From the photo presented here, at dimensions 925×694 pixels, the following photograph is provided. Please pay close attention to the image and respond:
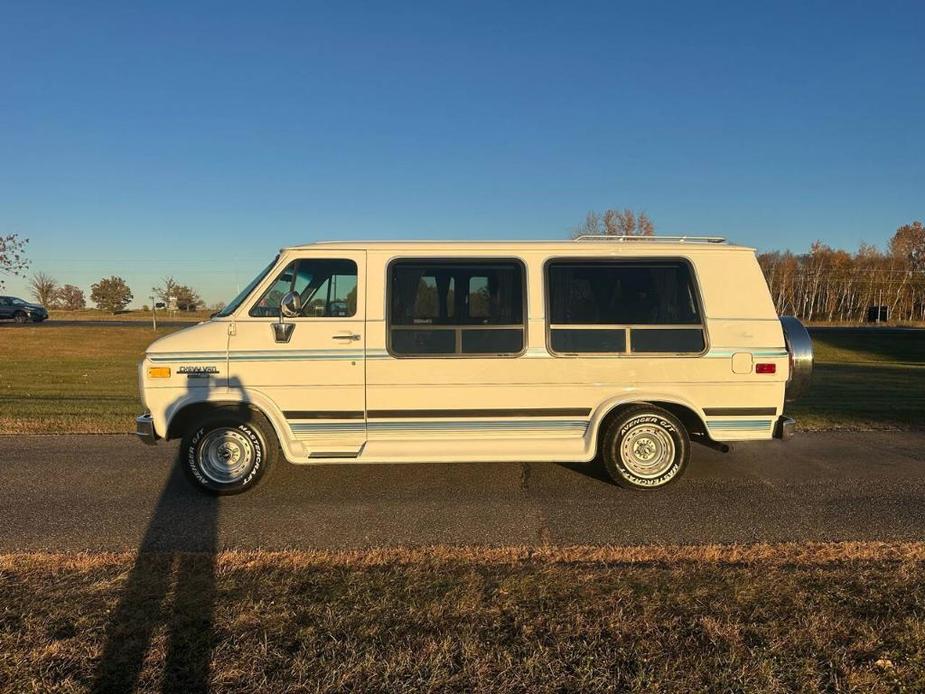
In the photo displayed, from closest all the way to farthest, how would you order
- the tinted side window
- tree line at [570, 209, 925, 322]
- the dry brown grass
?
the dry brown grass → the tinted side window → tree line at [570, 209, 925, 322]

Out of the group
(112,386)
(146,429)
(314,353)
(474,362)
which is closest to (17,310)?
(112,386)

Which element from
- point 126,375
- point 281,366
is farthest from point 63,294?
point 281,366

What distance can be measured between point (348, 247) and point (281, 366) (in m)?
1.25

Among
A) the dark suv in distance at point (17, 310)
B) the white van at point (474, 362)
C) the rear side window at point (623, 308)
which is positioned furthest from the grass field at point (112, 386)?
the dark suv in distance at point (17, 310)

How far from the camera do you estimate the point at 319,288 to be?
5.48 m

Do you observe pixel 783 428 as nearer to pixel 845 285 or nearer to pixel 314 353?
pixel 314 353

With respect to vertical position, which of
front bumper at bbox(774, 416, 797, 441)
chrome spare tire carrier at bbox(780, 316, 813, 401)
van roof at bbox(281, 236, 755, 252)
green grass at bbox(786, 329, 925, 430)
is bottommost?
green grass at bbox(786, 329, 925, 430)

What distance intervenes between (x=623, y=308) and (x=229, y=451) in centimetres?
387

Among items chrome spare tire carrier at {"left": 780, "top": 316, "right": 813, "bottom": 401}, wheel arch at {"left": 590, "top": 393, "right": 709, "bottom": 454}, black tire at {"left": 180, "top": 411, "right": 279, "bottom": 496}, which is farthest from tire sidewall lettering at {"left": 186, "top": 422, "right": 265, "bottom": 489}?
chrome spare tire carrier at {"left": 780, "top": 316, "right": 813, "bottom": 401}

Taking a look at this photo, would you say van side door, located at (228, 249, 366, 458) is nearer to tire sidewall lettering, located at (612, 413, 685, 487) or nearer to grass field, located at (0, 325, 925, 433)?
tire sidewall lettering, located at (612, 413, 685, 487)

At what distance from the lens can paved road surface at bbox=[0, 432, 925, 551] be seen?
4426 mm

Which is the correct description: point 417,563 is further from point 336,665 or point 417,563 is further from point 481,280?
point 481,280

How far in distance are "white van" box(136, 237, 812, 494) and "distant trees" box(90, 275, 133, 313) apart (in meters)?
71.7

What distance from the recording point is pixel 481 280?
217 inches
